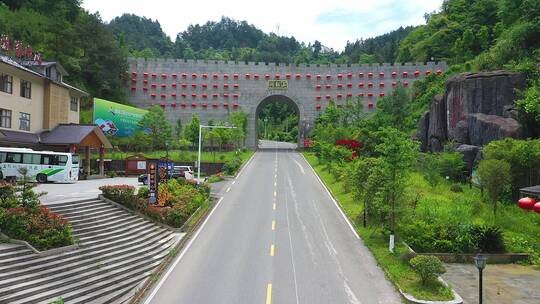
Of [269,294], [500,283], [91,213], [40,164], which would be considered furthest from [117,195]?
[500,283]

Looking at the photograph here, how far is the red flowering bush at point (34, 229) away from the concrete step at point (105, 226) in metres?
1.54

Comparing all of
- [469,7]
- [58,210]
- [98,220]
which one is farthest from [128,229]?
[469,7]

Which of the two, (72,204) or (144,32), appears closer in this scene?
(72,204)

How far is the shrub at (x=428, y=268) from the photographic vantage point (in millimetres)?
15828

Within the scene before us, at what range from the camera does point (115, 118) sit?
5628 cm

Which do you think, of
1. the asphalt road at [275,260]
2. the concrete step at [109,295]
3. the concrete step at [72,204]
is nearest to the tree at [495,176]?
the asphalt road at [275,260]

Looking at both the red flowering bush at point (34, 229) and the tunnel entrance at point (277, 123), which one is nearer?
the red flowering bush at point (34, 229)

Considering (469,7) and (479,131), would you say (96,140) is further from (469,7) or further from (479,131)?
(469,7)

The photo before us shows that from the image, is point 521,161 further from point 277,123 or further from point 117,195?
point 277,123

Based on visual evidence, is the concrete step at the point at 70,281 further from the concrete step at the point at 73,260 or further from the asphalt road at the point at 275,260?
the asphalt road at the point at 275,260

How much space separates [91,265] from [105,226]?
4424 millimetres

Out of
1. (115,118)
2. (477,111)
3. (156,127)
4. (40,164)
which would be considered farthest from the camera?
(156,127)

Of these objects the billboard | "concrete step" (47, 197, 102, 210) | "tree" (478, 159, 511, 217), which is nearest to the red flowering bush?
"concrete step" (47, 197, 102, 210)

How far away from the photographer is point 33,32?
6150cm
